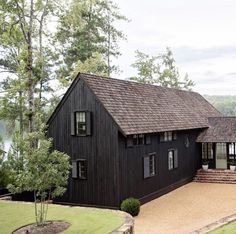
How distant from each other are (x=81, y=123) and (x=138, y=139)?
3371mm

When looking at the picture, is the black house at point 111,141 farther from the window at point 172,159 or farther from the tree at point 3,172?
the tree at point 3,172

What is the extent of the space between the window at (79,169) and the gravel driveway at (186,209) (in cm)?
370

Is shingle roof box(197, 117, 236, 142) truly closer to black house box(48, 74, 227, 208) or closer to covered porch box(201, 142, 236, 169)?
covered porch box(201, 142, 236, 169)

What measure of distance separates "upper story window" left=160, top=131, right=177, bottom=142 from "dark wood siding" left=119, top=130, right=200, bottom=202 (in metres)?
0.27

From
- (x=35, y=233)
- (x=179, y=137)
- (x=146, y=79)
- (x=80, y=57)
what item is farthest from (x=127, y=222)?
(x=146, y=79)

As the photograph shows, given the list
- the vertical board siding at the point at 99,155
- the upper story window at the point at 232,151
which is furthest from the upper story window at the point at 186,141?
the vertical board siding at the point at 99,155

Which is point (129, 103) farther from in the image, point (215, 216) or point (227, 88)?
point (227, 88)

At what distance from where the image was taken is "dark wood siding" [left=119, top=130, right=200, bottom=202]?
18.6 m

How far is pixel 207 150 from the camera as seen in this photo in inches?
1149

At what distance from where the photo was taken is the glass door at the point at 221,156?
28219 millimetres

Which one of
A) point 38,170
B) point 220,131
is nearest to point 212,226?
point 38,170

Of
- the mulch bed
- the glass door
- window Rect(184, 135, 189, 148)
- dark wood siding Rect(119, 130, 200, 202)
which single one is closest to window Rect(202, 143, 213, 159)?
the glass door

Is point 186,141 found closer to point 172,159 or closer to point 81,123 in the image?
point 172,159

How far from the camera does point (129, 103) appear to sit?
822 inches
